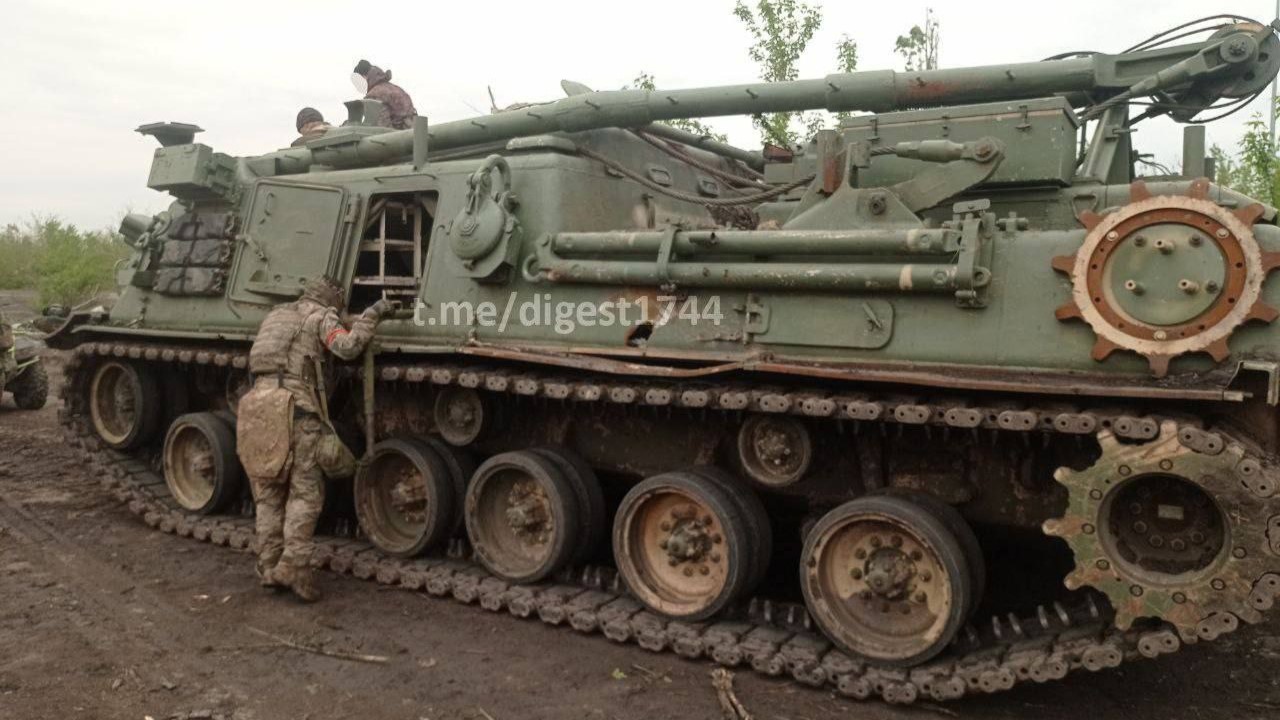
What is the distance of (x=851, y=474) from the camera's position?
6578 mm

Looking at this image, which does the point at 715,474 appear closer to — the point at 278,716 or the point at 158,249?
the point at 278,716

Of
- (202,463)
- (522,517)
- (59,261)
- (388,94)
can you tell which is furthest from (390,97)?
(59,261)

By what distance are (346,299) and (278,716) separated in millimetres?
3858

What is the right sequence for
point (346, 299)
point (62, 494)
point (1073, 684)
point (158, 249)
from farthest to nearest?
point (62, 494), point (158, 249), point (346, 299), point (1073, 684)

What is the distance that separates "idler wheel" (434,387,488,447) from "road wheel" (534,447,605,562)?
57 cm

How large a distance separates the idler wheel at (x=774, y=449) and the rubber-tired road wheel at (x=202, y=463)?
4.89m

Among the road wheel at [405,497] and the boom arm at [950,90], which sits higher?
the boom arm at [950,90]

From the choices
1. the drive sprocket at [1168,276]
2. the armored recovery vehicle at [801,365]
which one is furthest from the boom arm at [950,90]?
the drive sprocket at [1168,276]

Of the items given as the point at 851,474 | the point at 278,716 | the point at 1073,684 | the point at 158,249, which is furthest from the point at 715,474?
the point at 158,249

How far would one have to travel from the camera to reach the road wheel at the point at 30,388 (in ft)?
52.3

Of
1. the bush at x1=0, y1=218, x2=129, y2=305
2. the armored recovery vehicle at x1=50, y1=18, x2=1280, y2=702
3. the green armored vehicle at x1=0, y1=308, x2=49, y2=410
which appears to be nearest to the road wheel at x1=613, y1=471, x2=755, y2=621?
the armored recovery vehicle at x1=50, y1=18, x2=1280, y2=702

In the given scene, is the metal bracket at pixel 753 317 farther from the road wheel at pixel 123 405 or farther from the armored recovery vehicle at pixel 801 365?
the road wheel at pixel 123 405

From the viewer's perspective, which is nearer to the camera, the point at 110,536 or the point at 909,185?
the point at 909,185

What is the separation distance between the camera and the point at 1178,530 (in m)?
5.27
